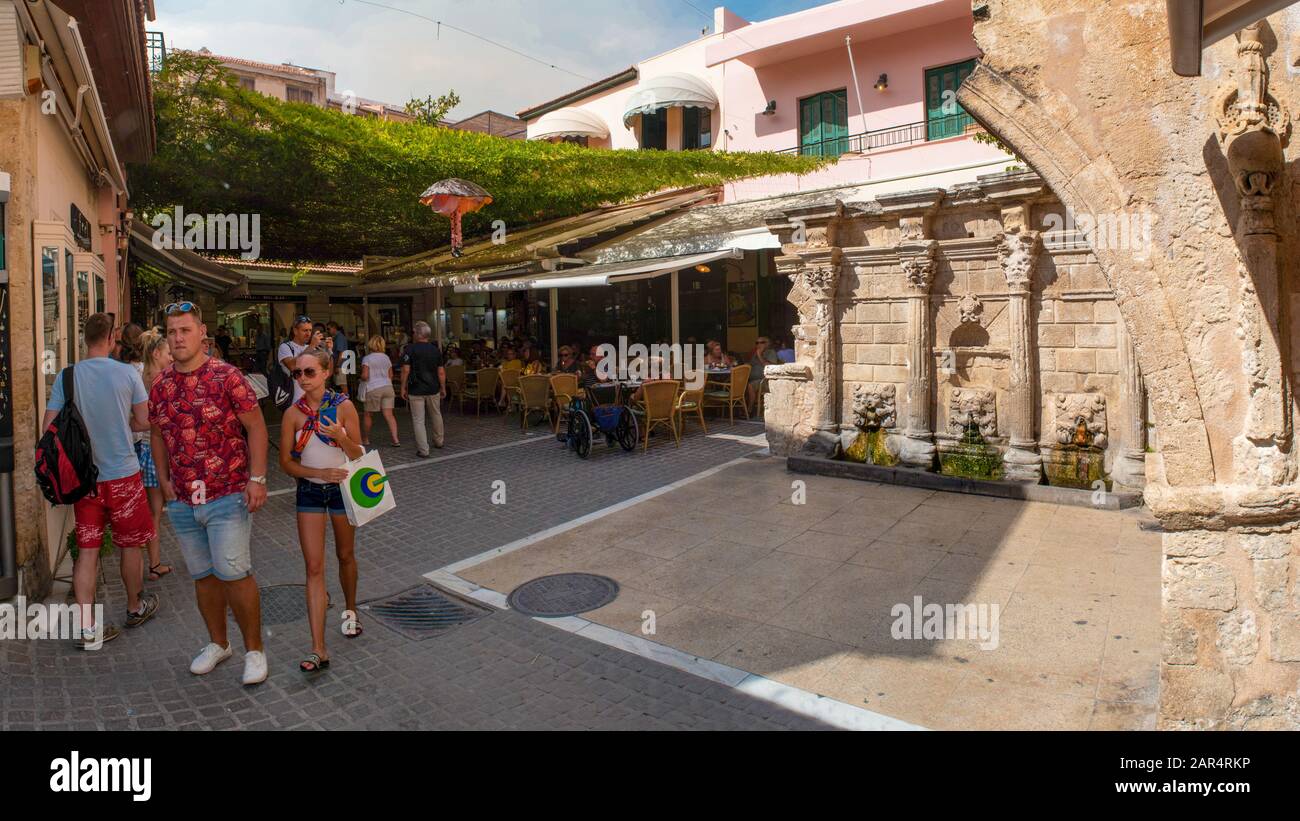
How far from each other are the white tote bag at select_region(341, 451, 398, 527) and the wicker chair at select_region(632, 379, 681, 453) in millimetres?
6301

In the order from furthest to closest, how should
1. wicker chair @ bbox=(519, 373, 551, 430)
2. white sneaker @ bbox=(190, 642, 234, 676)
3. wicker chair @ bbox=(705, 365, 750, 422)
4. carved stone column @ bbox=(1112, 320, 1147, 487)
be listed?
wicker chair @ bbox=(519, 373, 551, 430), wicker chair @ bbox=(705, 365, 750, 422), carved stone column @ bbox=(1112, 320, 1147, 487), white sneaker @ bbox=(190, 642, 234, 676)

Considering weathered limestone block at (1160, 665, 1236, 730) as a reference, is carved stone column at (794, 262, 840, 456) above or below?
above

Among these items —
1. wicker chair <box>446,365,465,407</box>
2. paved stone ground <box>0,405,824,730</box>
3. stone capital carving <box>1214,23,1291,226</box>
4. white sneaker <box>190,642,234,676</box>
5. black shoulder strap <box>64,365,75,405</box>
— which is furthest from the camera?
wicker chair <box>446,365,465,407</box>

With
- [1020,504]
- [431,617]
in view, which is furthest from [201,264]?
[1020,504]

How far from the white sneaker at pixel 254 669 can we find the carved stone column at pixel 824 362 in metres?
6.47

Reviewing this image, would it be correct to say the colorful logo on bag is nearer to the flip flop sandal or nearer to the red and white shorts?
the flip flop sandal

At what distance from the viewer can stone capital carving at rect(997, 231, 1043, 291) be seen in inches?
295

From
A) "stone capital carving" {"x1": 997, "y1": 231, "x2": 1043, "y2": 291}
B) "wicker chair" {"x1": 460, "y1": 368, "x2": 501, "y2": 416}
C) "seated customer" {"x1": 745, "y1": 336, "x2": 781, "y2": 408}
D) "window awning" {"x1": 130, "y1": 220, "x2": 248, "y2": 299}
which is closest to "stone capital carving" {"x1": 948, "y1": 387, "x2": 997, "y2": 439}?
"stone capital carving" {"x1": 997, "y1": 231, "x2": 1043, "y2": 291}

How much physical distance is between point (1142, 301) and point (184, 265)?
1382 centimetres

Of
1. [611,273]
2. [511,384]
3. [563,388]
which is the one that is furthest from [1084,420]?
[511,384]

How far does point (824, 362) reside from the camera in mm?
9023

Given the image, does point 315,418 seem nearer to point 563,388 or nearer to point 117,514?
point 117,514

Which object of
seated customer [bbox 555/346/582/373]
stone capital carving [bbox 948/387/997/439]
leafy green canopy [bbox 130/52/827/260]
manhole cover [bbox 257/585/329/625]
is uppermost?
leafy green canopy [bbox 130/52/827/260]

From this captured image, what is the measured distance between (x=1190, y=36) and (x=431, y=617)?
4.89 meters
